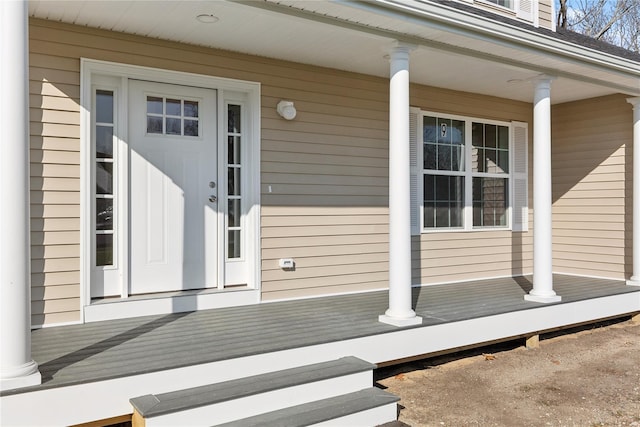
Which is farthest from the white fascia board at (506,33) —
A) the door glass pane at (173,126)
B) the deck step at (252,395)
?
the deck step at (252,395)

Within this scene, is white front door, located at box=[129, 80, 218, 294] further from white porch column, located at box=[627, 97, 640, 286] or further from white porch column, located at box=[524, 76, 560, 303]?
white porch column, located at box=[627, 97, 640, 286]

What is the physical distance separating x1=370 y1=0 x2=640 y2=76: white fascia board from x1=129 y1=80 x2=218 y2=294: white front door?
5.92 ft

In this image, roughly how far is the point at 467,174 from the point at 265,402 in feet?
13.8

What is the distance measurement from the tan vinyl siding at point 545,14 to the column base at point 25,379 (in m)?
5.91

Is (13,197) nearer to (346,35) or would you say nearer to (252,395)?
(252,395)

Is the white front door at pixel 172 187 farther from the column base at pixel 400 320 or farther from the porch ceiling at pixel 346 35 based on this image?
the column base at pixel 400 320

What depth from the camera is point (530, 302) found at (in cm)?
501

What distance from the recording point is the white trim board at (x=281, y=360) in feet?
8.57

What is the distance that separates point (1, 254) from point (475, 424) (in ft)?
9.22

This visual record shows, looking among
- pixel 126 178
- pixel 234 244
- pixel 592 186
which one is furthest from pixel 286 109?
pixel 592 186

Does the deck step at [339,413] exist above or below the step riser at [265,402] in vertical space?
below

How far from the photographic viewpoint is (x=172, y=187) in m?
4.43

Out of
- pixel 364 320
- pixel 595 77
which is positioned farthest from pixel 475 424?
pixel 595 77

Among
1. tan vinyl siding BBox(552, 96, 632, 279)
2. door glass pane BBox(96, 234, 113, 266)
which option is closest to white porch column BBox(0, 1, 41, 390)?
door glass pane BBox(96, 234, 113, 266)
